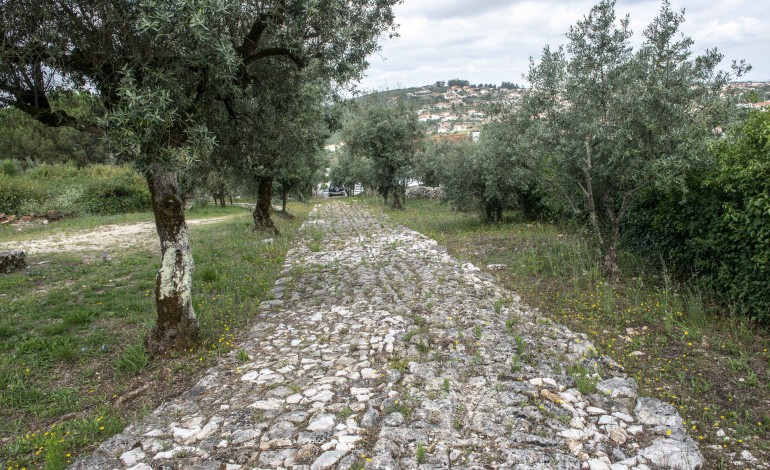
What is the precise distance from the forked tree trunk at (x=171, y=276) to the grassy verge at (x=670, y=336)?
6.80m

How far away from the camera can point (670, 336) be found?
24.8 feet

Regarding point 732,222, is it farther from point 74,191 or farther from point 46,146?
point 46,146

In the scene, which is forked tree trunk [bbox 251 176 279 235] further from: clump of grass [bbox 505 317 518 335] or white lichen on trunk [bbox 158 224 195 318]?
clump of grass [bbox 505 317 518 335]

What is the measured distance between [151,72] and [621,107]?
929 centimetres

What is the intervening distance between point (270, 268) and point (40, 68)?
7837 mm

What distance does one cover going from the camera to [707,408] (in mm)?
5426

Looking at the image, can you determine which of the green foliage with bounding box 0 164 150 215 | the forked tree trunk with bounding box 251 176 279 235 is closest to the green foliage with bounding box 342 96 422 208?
the forked tree trunk with bounding box 251 176 279 235

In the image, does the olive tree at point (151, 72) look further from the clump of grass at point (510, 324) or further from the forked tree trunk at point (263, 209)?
the forked tree trunk at point (263, 209)

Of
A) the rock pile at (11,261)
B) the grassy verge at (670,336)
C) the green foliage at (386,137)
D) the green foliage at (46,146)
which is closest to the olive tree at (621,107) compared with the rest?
the grassy verge at (670,336)

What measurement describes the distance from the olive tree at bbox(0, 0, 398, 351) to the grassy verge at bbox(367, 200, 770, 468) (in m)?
7.13

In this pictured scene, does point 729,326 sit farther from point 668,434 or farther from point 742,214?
point 668,434

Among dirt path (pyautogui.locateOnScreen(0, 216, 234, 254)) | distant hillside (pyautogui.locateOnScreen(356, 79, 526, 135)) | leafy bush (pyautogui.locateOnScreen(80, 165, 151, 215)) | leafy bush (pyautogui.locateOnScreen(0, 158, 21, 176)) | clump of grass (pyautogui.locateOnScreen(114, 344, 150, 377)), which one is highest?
distant hillside (pyautogui.locateOnScreen(356, 79, 526, 135))

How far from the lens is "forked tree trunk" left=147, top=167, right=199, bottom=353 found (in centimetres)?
722

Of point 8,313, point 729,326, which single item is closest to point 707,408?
point 729,326
